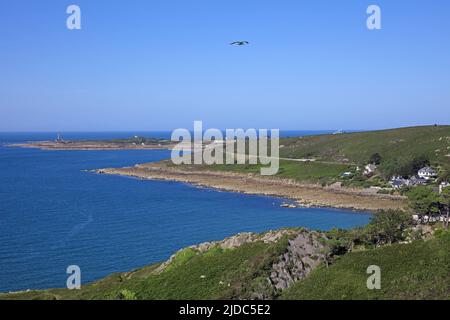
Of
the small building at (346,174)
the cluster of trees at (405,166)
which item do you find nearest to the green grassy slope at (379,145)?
the cluster of trees at (405,166)

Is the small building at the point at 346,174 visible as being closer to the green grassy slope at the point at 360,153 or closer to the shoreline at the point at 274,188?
the green grassy slope at the point at 360,153

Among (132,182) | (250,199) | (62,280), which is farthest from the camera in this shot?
(132,182)

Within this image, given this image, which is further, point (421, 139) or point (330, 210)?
point (421, 139)

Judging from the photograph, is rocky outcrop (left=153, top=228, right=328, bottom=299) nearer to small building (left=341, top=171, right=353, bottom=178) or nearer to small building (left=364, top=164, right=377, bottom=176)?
small building (left=341, top=171, right=353, bottom=178)

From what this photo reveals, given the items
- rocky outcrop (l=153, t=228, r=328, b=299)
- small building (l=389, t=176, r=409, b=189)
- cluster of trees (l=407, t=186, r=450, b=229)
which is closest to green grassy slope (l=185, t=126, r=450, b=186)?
small building (l=389, t=176, r=409, b=189)

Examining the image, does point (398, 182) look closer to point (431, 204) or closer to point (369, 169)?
point (369, 169)
